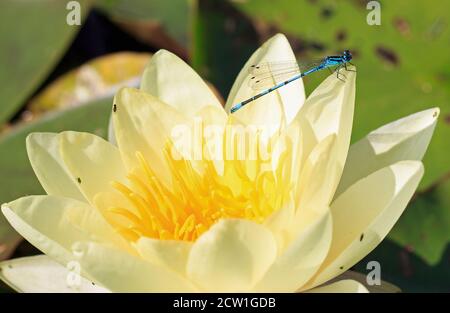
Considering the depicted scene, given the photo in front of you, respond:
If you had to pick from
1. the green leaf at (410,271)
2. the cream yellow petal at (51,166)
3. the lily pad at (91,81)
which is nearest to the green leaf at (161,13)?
the lily pad at (91,81)

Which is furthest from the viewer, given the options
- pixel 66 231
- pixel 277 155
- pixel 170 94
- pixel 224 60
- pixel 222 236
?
pixel 224 60

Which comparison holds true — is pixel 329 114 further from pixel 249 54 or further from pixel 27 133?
pixel 27 133

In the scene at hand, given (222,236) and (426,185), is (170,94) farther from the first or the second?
(426,185)

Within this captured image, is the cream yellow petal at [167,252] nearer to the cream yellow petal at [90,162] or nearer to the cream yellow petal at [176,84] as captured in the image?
the cream yellow petal at [90,162]

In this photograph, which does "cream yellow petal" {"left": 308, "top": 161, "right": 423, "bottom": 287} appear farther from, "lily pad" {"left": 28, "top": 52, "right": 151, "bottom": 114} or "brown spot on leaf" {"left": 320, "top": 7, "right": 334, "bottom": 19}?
"lily pad" {"left": 28, "top": 52, "right": 151, "bottom": 114}

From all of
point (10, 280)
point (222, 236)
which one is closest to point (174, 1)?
point (10, 280)

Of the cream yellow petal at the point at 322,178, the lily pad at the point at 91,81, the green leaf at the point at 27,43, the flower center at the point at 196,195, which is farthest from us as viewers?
the lily pad at the point at 91,81

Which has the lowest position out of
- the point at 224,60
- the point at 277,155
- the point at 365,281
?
the point at 365,281

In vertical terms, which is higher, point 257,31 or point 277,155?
point 257,31
